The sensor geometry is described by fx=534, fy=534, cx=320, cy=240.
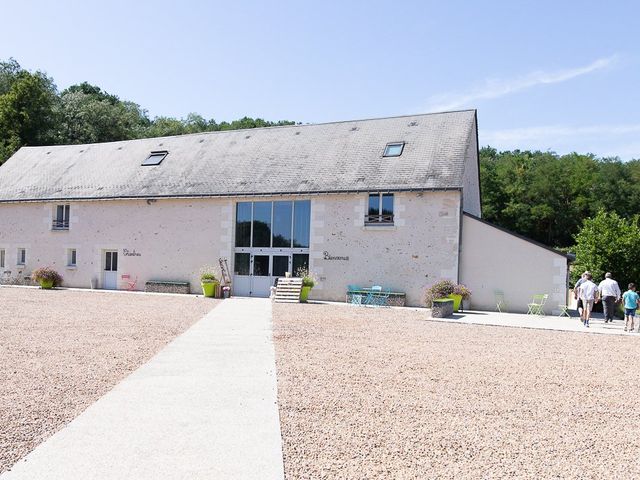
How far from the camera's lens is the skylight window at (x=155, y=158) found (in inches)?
928

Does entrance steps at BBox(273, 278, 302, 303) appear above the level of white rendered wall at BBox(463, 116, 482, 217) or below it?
below

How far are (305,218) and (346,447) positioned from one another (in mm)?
15131

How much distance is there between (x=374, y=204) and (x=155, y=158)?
11124 mm

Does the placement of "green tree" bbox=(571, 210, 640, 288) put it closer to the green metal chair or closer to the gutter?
the green metal chair

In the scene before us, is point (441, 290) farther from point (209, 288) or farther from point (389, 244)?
point (209, 288)

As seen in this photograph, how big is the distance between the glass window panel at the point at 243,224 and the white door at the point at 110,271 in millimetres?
5752

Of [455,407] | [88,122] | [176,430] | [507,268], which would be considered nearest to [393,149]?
[507,268]

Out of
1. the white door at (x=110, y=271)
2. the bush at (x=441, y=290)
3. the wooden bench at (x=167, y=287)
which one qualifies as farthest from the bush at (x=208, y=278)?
the bush at (x=441, y=290)

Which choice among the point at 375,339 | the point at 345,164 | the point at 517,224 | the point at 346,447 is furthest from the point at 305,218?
the point at 517,224

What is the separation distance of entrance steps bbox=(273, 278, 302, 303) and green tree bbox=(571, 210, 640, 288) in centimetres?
1099

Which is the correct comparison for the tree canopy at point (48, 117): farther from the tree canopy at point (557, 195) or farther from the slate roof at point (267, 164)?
the tree canopy at point (557, 195)

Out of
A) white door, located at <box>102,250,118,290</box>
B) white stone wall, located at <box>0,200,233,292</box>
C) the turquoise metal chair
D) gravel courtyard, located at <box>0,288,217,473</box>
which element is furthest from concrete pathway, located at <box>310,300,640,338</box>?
white door, located at <box>102,250,118,290</box>

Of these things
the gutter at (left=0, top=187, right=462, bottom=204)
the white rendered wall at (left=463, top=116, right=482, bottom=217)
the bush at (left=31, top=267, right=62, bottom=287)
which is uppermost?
the white rendered wall at (left=463, top=116, right=482, bottom=217)

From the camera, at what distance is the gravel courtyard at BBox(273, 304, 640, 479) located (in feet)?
13.2
